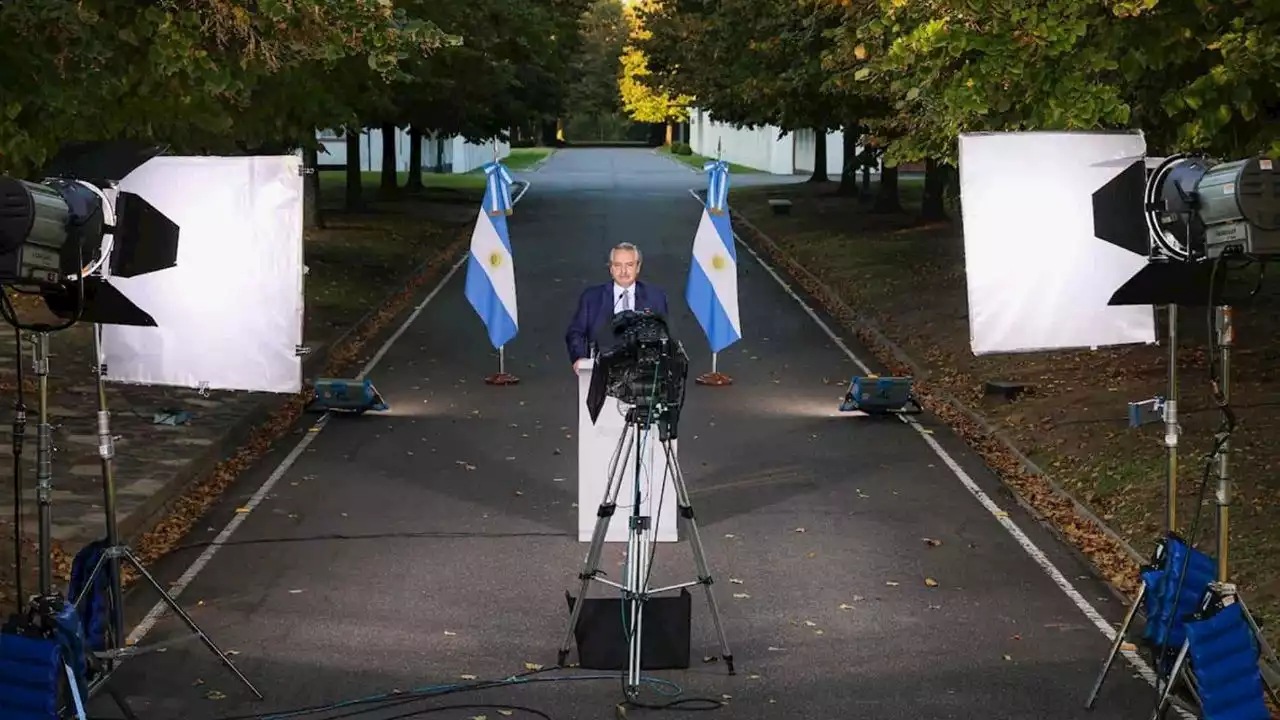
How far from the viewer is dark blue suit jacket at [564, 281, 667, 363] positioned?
11336 mm

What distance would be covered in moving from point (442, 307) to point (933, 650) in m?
19.3

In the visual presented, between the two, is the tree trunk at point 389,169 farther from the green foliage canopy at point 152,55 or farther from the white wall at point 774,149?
the green foliage canopy at point 152,55

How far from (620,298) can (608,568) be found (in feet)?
6.09

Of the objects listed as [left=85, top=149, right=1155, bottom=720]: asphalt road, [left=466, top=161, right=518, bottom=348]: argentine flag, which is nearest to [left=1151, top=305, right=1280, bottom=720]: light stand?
[left=85, top=149, right=1155, bottom=720]: asphalt road

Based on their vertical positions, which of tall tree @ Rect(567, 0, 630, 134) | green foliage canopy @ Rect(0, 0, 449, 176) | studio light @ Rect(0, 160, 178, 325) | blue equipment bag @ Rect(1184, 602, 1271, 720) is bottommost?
blue equipment bag @ Rect(1184, 602, 1271, 720)

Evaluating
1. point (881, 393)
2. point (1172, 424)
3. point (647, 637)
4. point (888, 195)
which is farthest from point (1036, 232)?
point (888, 195)

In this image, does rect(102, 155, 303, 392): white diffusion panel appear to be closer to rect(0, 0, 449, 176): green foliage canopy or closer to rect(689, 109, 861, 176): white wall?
rect(0, 0, 449, 176): green foliage canopy

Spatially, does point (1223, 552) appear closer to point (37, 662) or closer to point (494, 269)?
point (37, 662)

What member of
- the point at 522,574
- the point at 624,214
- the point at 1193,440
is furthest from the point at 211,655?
the point at 624,214

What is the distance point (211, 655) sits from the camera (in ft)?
32.6

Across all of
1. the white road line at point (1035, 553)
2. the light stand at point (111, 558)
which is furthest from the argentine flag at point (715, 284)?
the light stand at point (111, 558)

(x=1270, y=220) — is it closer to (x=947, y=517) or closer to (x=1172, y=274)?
(x=1172, y=274)

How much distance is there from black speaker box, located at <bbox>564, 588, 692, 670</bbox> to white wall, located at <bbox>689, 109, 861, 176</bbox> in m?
50.9

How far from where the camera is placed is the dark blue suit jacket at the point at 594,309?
37.2 ft
